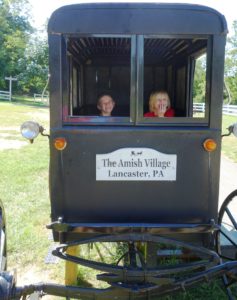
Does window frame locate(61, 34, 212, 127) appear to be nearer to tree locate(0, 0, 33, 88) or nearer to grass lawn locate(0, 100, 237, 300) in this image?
grass lawn locate(0, 100, 237, 300)

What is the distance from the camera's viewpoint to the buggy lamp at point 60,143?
2.96m

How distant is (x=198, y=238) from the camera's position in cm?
318

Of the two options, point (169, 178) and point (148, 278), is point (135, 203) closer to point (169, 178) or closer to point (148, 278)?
point (169, 178)

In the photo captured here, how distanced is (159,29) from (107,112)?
130 centimetres

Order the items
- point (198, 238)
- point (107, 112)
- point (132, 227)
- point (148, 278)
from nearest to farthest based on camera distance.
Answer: point (148, 278)
point (132, 227)
point (198, 238)
point (107, 112)

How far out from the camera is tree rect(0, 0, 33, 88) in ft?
161

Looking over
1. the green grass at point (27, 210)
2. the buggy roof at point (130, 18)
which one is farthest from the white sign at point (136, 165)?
the green grass at point (27, 210)

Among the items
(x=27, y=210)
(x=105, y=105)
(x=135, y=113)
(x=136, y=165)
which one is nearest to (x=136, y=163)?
Result: (x=136, y=165)

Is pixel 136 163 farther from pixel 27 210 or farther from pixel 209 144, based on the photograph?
pixel 27 210

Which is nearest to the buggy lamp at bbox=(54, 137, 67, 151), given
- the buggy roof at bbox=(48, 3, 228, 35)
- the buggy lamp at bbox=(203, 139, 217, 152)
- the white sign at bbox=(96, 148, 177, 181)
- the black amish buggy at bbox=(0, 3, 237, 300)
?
the black amish buggy at bbox=(0, 3, 237, 300)

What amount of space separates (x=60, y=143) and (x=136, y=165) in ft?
1.95

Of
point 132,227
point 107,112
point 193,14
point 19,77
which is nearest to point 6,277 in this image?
point 132,227

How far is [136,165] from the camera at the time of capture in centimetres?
298

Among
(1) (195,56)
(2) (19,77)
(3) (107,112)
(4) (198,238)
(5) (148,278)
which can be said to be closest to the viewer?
(5) (148,278)
